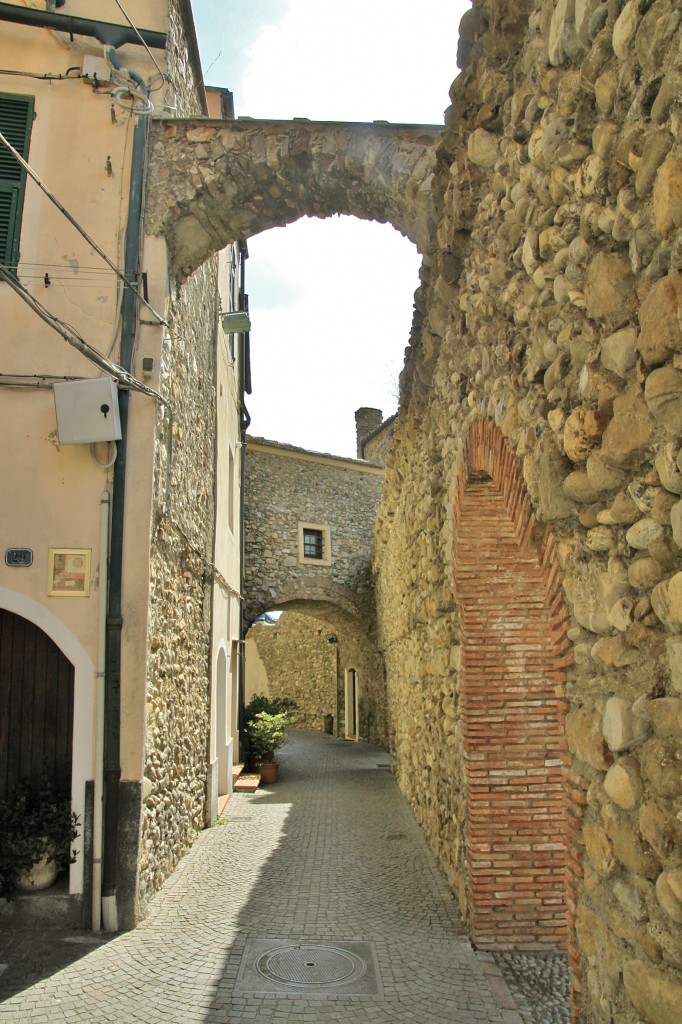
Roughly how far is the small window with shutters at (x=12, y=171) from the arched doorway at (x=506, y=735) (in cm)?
424

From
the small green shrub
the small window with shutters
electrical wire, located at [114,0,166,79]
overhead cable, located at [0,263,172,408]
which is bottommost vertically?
the small green shrub

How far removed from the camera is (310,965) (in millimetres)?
4270

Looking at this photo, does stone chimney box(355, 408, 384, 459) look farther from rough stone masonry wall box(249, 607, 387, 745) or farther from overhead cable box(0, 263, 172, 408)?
overhead cable box(0, 263, 172, 408)

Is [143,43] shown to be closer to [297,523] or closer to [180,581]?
[180,581]

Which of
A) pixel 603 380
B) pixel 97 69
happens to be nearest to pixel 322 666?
pixel 97 69

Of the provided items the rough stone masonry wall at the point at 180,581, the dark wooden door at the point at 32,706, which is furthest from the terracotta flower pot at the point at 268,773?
the dark wooden door at the point at 32,706

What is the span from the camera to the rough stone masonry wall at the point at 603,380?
1691 mm

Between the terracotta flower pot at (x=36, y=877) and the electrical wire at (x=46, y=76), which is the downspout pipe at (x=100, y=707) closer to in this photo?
the terracotta flower pot at (x=36, y=877)

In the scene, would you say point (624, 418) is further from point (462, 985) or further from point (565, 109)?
point (462, 985)

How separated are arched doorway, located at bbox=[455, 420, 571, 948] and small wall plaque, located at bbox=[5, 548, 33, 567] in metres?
3.20

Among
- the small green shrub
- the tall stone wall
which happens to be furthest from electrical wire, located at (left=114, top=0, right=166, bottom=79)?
the small green shrub

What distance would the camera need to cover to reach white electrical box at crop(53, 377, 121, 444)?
17.7 feet

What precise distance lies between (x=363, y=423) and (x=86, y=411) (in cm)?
1830

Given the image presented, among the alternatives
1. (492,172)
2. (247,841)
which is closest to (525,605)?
(492,172)
